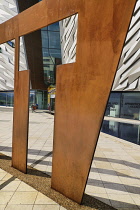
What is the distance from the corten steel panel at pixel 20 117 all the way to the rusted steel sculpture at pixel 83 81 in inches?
43.0

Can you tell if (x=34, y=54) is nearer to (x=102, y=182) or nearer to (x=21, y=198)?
(x=102, y=182)

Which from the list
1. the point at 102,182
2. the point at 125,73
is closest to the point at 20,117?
the point at 102,182

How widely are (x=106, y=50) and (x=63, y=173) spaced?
2699 mm

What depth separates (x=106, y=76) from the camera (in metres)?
2.30

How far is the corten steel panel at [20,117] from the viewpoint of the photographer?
12.2 ft

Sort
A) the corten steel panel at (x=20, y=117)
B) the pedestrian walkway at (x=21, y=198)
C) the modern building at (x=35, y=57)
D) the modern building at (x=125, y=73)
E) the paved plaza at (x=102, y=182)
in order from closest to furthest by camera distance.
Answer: the pedestrian walkway at (x=21, y=198) < the paved plaza at (x=102, y=182) < the corten steel panel at (x=20, y=117) < the modern building at (x=125, y=73) < the modern building at (x=35, y=57)

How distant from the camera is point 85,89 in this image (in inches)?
101

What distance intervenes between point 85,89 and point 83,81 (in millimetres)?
163

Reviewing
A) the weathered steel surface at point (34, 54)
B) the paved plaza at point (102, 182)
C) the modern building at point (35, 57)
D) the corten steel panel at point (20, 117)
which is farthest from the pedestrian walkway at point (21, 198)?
the modern building at point (35, 57)

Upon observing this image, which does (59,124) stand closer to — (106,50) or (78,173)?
(78,173)

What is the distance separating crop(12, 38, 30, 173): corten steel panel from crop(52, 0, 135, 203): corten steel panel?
111cm

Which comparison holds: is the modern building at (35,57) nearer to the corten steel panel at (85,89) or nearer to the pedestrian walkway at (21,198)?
the corten steel panel at (85,89)

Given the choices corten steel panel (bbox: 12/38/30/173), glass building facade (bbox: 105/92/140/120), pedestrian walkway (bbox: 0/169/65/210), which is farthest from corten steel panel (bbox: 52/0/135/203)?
glass building facade (bbox: 105/92/140/120)

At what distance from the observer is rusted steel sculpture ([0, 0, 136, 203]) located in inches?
88.1
